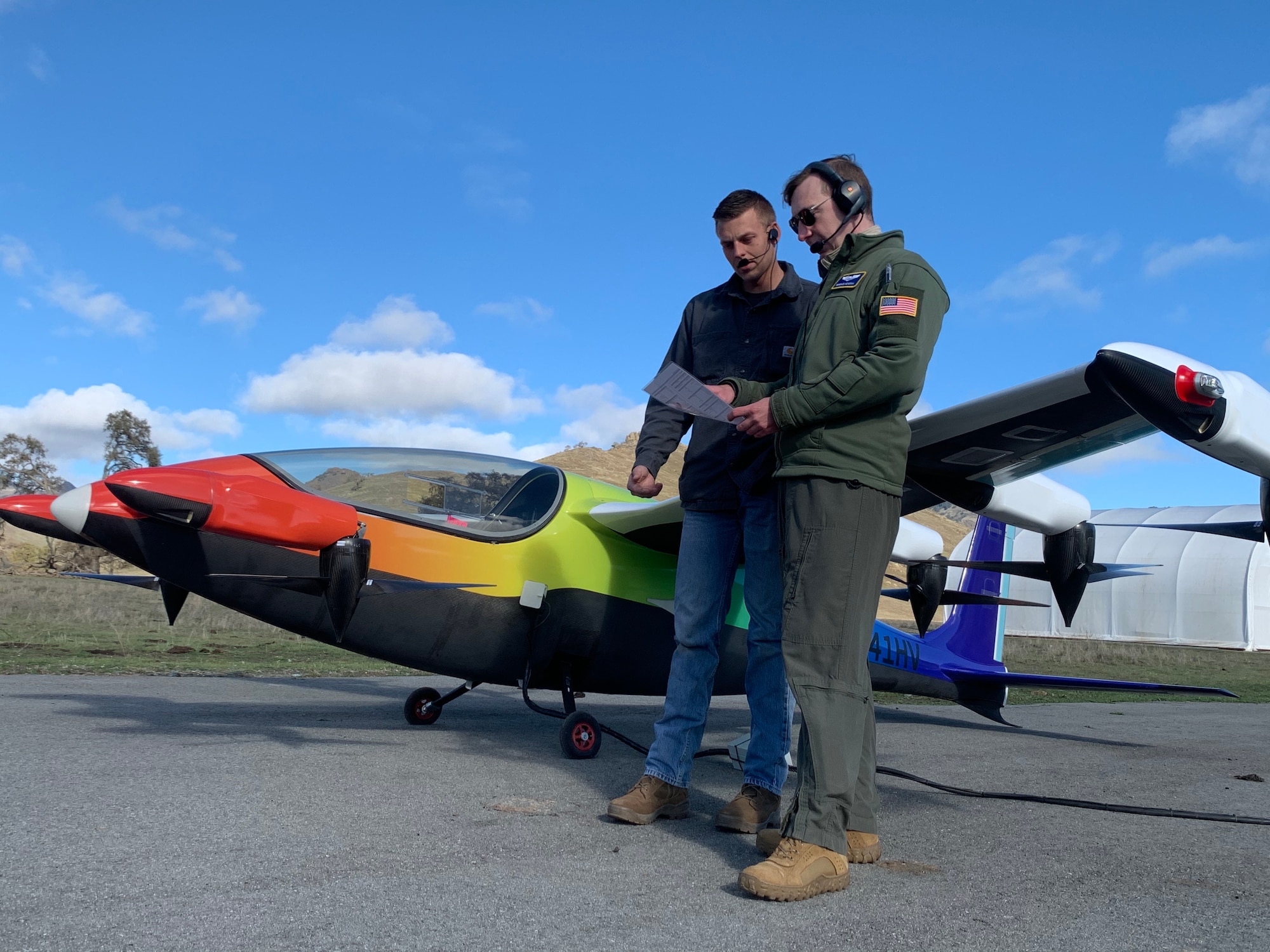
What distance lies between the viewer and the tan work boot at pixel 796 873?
7.25 ft

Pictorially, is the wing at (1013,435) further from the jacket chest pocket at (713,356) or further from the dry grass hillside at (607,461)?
the dry grass hillside at (607,461)

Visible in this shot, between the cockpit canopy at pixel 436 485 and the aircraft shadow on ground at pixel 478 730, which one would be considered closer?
the aircraft shadow on ground at pixel 478 730

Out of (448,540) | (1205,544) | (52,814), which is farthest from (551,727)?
(1205,544)

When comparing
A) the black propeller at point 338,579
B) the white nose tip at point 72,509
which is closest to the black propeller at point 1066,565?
the black propeller at point 338,579

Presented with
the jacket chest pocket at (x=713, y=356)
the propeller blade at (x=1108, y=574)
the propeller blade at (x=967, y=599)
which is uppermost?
the jacket chest pocket at (x=713, y=356)

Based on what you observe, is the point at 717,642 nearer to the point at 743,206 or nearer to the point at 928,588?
the point at 743,206

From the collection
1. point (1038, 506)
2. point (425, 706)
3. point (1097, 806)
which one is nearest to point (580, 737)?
point (425, 706)

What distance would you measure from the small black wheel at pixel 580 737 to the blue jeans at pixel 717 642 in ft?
4.46

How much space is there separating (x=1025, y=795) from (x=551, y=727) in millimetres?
3216

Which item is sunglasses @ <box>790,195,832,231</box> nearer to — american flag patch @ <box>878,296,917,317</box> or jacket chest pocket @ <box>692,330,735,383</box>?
american flag patch @ <box>878,296,917,317</box>

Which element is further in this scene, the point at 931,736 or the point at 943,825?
the point at 931,736

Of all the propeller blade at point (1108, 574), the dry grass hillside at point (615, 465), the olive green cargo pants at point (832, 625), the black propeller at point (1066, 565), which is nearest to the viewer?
the olive green cargo pants at point (832, 625)

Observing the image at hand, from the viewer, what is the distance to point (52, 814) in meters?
2.73

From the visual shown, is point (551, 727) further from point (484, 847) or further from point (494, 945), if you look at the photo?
point (494, 945)
